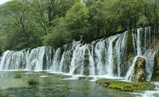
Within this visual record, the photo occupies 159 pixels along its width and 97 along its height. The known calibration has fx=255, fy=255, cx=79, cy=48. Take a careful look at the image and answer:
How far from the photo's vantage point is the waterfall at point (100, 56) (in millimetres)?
29031

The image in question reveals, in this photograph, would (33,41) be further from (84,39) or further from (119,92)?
(119,92)

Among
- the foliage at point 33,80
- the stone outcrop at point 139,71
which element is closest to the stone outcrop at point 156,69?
the stone outcrop at point 139,71

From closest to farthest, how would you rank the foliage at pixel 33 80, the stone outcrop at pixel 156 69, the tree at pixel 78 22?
the foliage at pixel 33 80 → the stone outcrop at pixel 156 69 → the tree at pixel 78 22

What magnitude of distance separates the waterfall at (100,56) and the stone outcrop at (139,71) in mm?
999

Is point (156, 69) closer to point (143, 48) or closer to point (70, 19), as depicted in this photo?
point (143, 48)

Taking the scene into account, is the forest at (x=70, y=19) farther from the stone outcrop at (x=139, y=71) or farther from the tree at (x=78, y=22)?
the stone outcrop at (x=139, y=71)

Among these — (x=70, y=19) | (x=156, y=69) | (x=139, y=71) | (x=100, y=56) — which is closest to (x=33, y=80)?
(x=139, y=71)

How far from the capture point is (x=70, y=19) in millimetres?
41125

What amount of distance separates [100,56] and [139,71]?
886 centimetres

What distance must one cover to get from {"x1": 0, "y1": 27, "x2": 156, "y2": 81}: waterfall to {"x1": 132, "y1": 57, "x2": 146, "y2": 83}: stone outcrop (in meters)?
1.00

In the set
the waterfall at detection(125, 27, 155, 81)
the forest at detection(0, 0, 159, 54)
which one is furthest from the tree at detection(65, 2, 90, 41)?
the waterfall at detection(125, 27, 155, 81)

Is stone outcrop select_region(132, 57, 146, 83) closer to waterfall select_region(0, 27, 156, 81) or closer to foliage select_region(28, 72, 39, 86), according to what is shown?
waterfall select_region(0, 27, 156, 81)

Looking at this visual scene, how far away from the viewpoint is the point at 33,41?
189ft

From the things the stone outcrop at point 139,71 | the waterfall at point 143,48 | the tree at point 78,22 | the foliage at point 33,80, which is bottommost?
the foliage at point 33,80
